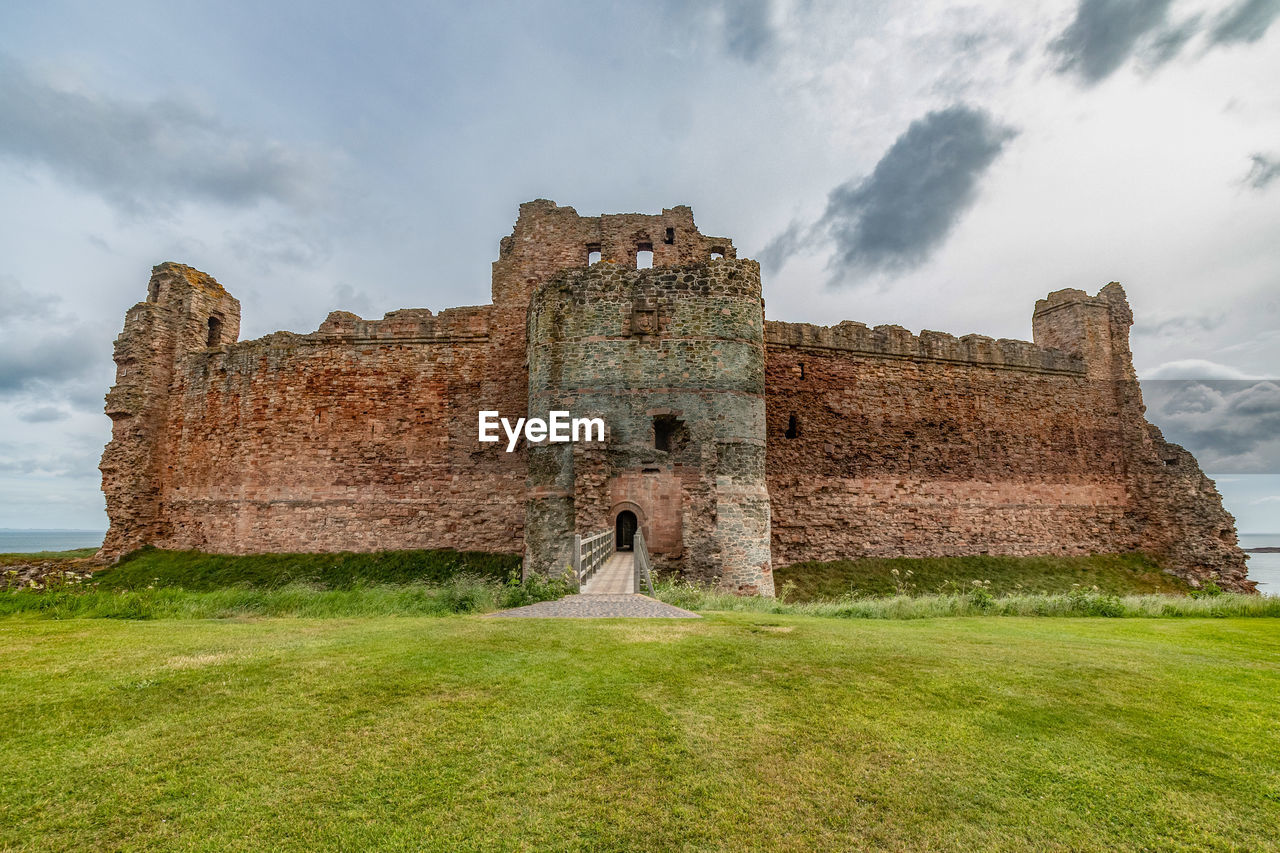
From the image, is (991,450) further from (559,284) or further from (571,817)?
(571,817)

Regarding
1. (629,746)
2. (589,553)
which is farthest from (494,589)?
(629,746)

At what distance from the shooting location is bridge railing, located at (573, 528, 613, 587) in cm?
1059

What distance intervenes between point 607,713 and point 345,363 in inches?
738

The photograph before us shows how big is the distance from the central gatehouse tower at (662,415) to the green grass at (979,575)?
4.23 m

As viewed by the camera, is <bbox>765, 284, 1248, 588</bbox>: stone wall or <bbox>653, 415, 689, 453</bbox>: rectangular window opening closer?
<bbox>653, 415, 689, 453</bbox>: rectangular window opening

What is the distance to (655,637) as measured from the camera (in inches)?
270

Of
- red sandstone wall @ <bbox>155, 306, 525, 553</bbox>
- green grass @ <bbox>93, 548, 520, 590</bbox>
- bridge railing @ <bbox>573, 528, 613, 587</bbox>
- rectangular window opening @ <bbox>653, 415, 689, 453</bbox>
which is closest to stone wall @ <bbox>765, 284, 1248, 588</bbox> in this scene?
rectangular window opening @ <bbox>653, 415, 689, 453</bbox>

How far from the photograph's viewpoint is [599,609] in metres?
8.66

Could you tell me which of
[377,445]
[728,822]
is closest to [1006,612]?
[728,822]

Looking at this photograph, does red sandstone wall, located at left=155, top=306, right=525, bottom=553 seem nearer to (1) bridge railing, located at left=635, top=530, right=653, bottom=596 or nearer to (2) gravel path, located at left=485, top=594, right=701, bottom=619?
(1) bridge railing, located at left=635, top=530, right=653, bottom=596

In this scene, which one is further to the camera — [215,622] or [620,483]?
[620,483]

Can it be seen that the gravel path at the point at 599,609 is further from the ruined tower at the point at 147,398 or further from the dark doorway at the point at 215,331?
the dark doorway at the point at 215,331

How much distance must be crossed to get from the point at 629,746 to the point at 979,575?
1954 cm

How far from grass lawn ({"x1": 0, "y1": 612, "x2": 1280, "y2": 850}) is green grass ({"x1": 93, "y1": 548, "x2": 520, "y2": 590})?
12.0m
